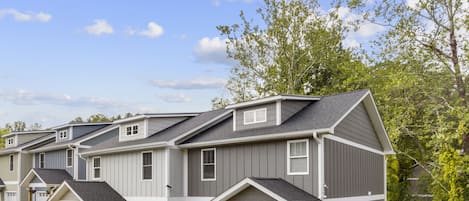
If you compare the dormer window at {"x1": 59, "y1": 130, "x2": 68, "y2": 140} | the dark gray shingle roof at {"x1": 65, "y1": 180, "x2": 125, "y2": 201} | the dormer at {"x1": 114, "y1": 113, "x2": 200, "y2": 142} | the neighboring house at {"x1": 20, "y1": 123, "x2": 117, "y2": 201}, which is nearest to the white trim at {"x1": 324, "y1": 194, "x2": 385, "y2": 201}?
the dormer at {"x1": 114, "y1": 113, "x2": 200, "y2": 142}

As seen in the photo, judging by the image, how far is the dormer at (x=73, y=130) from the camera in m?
31.9

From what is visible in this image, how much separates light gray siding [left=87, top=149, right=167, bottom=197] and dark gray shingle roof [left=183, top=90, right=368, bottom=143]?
1.64 metres

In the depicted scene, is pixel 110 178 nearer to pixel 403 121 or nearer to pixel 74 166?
pixel 74 166

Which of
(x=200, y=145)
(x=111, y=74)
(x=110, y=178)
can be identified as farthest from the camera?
(x=111, y=74)

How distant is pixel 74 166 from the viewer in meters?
29.4

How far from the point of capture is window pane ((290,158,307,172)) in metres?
16.9

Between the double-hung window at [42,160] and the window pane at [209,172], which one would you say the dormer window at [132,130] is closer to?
the window pane at [209,172]

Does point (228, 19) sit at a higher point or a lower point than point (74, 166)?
higher

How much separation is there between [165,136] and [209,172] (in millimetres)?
2741

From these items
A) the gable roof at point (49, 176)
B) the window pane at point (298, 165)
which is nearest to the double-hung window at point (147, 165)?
the window pane at point (298, 165)

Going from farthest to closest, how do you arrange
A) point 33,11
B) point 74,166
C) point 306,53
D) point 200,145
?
point 306,53
point 74,166
point 33,11
point 200,145

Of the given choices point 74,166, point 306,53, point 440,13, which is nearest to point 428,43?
point 440,13

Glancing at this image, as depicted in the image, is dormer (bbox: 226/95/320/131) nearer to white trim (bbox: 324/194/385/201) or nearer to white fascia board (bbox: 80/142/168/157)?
white fascia board (bbox: 80/142/168/157)

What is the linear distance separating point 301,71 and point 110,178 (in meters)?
14.4
